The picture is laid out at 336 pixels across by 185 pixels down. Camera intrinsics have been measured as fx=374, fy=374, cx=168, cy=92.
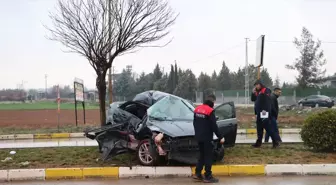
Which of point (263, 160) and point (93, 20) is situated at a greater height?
point (93, 20)

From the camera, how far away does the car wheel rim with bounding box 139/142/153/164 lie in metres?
7.97

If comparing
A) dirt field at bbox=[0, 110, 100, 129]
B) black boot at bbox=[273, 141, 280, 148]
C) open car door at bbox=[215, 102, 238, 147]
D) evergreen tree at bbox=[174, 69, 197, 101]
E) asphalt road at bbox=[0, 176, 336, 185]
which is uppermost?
evergreen tree at bbox=[174, 69, 197, 101]

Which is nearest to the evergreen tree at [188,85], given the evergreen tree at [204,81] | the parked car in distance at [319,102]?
the evergreen tree at [204,81]

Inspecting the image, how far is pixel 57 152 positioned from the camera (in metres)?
9.91

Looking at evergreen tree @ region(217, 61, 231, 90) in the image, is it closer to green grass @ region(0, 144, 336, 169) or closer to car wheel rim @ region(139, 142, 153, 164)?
green grass @ region(0, 144, 336, 169)

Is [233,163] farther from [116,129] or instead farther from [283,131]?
[283,131]

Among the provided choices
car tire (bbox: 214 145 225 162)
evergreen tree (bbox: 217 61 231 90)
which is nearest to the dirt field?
car tire (bbox: 214 145 225 162)

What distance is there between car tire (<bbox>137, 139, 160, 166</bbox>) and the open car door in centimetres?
180

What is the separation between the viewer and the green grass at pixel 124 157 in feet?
27.2

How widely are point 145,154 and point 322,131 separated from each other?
4.14 m

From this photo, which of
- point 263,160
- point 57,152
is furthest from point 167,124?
point 57,152

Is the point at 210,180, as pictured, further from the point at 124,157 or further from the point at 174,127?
the point at 124,157

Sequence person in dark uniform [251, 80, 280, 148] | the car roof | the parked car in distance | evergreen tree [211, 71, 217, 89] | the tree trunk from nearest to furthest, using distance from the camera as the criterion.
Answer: person in dark uniform [251, 80, 280, 148]
the car roof
the tree trunk
the parked car in distance
evergreen tree [211, 71, 217, 89]

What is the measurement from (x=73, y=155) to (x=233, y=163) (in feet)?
13.2
